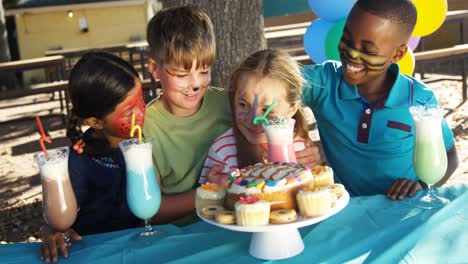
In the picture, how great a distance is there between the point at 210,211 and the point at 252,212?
211 millimetres

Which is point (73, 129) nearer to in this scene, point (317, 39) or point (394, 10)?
point (394, 10)

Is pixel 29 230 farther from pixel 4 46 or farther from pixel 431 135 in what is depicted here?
pixel 4 46

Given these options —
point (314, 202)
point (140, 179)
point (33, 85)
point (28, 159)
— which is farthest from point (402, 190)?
point (33, 85)

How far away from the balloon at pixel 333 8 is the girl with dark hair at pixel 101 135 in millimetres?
1886

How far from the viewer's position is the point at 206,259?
6.22 feet

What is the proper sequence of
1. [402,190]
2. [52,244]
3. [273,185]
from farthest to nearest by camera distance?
[402,190] < [52,244] < [273,185]

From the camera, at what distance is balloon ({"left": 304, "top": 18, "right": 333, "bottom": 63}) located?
4172mm

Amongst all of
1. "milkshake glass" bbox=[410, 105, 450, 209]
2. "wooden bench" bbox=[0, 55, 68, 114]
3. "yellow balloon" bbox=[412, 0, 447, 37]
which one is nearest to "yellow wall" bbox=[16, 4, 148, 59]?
"wooden bench" bbox=[0, 55, 68, 114]

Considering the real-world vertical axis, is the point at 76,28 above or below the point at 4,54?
above

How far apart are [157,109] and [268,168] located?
40.0 inches

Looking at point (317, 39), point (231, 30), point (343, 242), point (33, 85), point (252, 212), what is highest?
point (231, 30)

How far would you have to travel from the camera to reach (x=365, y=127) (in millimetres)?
2736

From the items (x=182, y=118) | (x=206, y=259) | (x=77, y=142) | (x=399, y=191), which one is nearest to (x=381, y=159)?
(x=399, y=191)

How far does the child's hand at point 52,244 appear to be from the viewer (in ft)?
6.64
